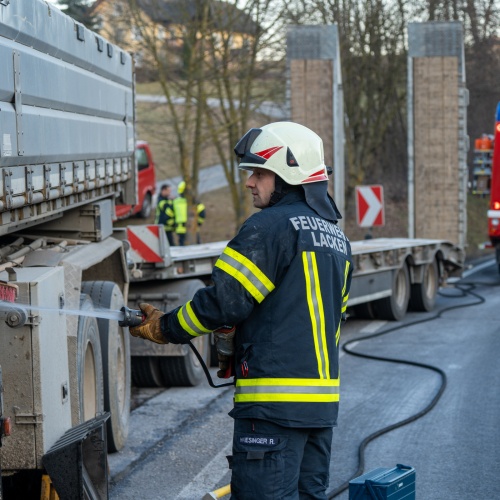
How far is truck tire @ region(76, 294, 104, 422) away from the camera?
6.30m

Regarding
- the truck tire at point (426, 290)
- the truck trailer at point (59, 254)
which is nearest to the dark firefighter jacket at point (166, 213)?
the truck tire at point (426, 290)

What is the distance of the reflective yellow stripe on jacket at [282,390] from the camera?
3998 millimetres

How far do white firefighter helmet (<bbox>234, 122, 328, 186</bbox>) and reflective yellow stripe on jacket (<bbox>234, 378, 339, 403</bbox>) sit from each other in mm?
785

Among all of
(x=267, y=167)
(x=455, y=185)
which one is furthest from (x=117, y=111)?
(x=455, y=185)

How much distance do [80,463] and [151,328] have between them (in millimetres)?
789

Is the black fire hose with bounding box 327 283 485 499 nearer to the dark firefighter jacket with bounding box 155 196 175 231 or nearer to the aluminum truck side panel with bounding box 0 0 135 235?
the aluminum truck side panel with bounding box 0 0 135 235

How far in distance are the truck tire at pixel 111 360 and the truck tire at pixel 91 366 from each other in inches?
10.1

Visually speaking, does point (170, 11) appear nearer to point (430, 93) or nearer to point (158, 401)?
point (430, 93)

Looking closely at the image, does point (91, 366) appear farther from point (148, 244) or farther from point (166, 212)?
point (166, 212)

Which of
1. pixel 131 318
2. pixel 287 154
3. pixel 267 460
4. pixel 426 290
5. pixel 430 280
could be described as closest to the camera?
pixel 267 460

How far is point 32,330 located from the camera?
15.4 feet

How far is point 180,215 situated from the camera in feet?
74.5

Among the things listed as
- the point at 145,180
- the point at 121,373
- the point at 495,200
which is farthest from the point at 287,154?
the point at 145,180

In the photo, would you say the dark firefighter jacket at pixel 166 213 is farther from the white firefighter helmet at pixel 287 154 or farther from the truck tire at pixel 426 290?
the white firefighter helmet at pixel 287 154
